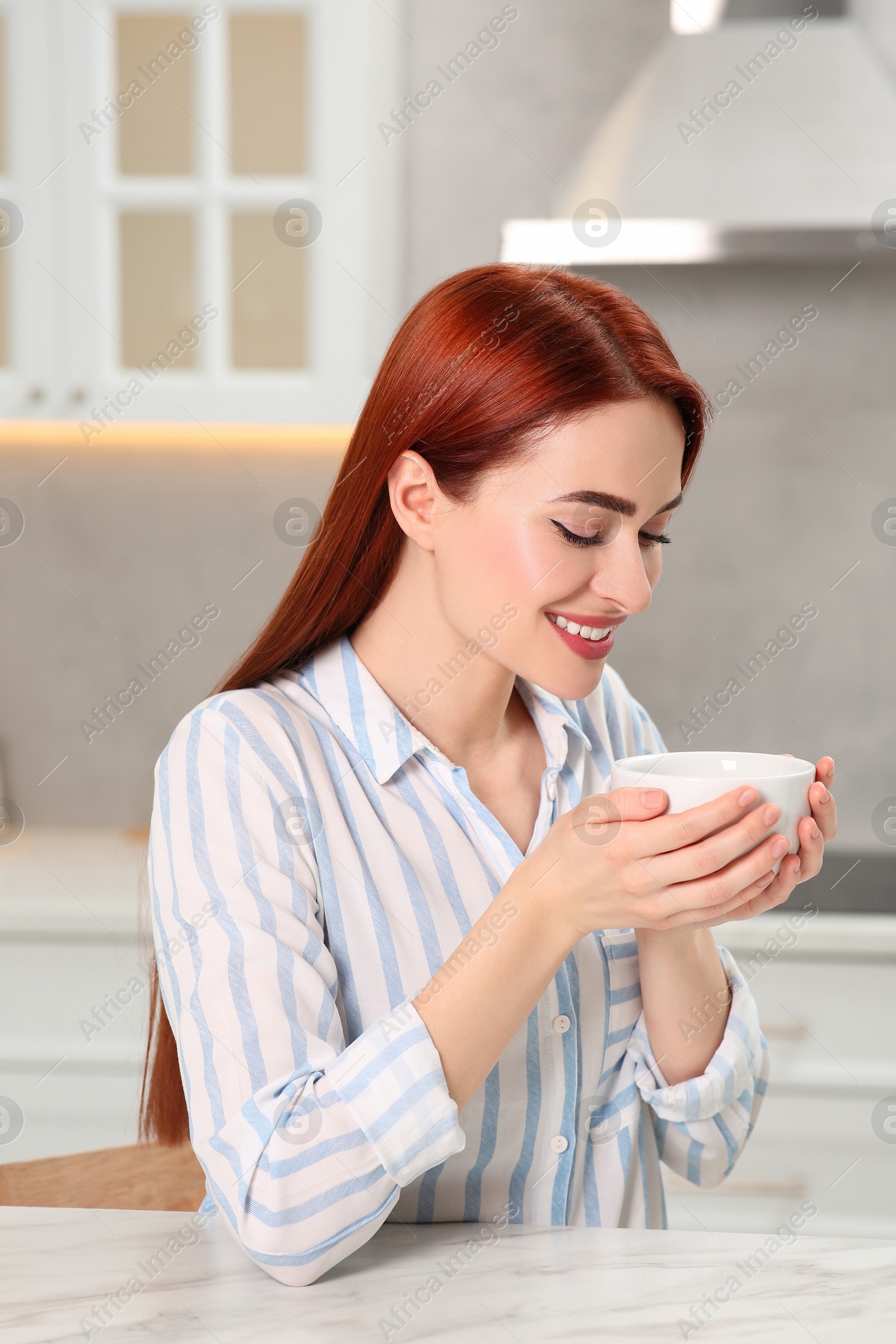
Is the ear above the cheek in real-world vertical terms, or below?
above

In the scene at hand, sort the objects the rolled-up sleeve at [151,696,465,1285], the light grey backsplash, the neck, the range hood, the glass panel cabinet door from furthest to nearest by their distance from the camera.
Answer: the light grey backsplash < the glass panel cabinet door < the range hood < the neck < the rolled-up sleeve at [151,696,465,1285]

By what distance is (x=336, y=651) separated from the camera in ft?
3.34

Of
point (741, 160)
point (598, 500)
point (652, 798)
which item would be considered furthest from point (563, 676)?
point (741, 160)

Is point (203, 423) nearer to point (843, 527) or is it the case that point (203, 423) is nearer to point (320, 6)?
point (320, 6)

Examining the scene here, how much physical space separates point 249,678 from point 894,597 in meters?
1.88

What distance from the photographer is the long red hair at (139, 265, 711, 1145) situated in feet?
2.97

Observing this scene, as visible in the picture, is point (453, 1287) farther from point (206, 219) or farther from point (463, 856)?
point (206, 219)

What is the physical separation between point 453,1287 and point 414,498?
23.0 inches

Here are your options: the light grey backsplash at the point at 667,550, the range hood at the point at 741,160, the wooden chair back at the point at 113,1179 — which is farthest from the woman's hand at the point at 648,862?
the light grey backsplash at the point at 667,550

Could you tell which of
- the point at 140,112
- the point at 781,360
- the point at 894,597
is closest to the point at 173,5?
the point at 140,112

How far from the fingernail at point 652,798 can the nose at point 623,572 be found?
23 centimetres

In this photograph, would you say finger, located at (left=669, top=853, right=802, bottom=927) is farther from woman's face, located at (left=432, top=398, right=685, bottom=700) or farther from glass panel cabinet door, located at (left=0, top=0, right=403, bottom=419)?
glass panel cabinet door, located at (left=0, top=0, right=403, bottom=419)

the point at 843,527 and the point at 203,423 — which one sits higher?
the point at 203,423

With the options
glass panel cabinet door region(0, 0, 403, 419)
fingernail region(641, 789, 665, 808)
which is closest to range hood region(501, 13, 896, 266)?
glass panel cabinet door region(0, 0, 403, 419)
